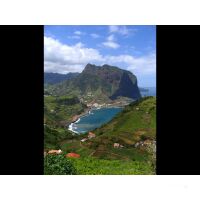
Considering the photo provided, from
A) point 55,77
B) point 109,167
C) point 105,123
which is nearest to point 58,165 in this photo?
point 109,167

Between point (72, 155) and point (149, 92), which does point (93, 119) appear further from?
point (149, 92)

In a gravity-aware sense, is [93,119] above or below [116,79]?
below

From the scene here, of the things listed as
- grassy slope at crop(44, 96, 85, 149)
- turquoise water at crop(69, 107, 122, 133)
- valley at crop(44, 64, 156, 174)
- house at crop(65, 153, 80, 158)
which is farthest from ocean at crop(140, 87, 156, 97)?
house at crop(65, 153, 80, 158)

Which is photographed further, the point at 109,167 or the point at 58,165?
the point at 109,167

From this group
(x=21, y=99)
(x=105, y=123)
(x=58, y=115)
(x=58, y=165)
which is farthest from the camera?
(x=58, y=115)
